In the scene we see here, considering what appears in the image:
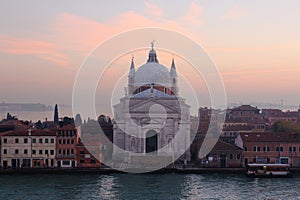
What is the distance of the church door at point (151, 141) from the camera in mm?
27500

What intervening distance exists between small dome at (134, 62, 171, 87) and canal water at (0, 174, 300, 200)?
9590mm

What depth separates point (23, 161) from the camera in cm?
2425

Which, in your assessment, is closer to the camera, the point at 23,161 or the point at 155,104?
the point at 23,161

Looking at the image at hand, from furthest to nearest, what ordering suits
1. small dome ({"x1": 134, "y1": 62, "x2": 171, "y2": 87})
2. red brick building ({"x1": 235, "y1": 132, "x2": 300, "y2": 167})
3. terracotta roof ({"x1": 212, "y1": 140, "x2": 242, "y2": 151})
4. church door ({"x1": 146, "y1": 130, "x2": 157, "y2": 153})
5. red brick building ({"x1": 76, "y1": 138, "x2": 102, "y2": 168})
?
small dome ({"x1": 134, "y1": 62, "x2": 171, "y2": 87}) → church door ({"x1": 146, "y1": 130, "x2": 157, "y2": 153}) → red brick building ({"x1": 235, "y1": 132, "x2": 300, "y2": 167}) → terracotta roof ({"x1": 212, "y1": 140, "x2": 242, "y2": 151}) → red brick building ({"x1": 76, "y1": 138, "x2": 102, "y2": 168})

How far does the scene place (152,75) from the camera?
30859 mm

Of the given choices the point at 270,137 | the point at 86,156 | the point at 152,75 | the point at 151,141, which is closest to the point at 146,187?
the point at 86,156

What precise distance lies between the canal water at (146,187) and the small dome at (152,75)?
9.59 metres

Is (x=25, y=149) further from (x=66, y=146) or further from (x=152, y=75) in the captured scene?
(x=152, y=75)

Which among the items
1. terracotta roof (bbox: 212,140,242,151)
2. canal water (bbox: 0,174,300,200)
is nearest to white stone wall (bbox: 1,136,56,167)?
canal water (bbox: 0,174,300,200)

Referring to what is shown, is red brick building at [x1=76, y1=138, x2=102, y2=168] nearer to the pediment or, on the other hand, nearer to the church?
the church

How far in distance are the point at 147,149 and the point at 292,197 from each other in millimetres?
11659

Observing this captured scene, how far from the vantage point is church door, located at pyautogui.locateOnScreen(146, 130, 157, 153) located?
27500 mm

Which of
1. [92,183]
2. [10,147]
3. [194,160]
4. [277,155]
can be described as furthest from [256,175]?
[10,147]

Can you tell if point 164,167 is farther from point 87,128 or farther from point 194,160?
point 87,128
